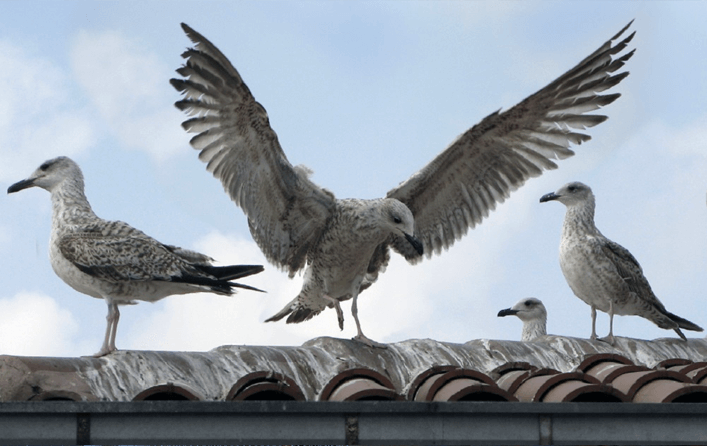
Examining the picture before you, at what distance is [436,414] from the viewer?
4.70 meters

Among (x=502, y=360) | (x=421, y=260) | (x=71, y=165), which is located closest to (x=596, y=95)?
(x=421, y=260)

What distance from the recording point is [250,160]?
7742mm

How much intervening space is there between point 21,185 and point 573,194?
498 cm

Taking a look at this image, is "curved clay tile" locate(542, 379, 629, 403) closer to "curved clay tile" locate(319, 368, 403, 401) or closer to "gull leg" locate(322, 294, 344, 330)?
"curved clay tile" locate(319, 368, 403, 401)

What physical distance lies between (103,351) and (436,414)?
2.74 metres

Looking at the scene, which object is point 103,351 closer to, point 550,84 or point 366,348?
point 366,348

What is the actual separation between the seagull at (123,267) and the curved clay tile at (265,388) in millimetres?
1783

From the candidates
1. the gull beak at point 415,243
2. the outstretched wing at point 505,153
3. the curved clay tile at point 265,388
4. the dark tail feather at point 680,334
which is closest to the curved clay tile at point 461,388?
the curved clay tile at point 265,388

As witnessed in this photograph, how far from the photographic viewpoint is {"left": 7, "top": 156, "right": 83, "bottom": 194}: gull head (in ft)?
26.1

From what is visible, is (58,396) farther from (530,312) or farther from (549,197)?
(530,312)

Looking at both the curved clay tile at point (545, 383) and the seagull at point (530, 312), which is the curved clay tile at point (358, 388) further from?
the seagull at point (530, 312)

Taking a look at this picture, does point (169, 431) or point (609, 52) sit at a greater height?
point (609, 52)

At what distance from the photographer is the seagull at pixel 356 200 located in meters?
7.57

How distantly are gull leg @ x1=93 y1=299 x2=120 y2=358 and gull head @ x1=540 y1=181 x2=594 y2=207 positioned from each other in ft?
15.0
